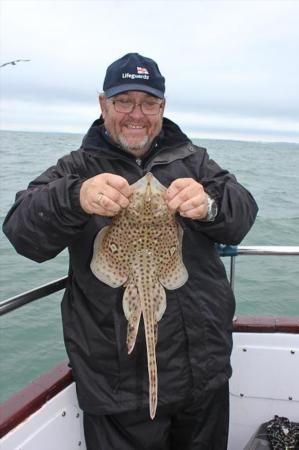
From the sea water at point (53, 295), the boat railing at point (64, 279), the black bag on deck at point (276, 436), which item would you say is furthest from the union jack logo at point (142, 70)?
the sea water at point (53, 295)

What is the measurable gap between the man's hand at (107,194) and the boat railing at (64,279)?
2.78ft

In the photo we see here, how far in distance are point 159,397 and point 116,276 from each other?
2.75ft

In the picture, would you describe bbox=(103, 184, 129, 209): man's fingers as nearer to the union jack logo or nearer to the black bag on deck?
the union jack logo

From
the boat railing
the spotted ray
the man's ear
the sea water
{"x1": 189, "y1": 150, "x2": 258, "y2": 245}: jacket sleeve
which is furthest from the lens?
the sea water

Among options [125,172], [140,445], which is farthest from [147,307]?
[140,445]

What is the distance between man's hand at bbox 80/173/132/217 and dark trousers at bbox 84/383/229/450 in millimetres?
1279

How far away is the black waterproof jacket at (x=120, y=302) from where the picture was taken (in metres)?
2.56

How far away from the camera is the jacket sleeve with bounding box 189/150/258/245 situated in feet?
8.21

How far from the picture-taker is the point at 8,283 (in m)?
12.7

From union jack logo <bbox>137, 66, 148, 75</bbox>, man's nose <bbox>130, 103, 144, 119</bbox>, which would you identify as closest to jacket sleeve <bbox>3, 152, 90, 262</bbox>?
man's nose <bbox>130, 103, 144, 119</bbox>

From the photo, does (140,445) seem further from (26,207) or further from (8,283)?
(8,283)

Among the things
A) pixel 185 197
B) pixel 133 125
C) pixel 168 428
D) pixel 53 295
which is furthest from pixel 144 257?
pixel 53 295

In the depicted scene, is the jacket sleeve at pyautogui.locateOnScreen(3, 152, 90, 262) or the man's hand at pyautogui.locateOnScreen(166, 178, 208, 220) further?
the jacket sleeve at pyautogui.locateOnScreen(3, 152, 90, 262)

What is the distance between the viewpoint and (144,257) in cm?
225
